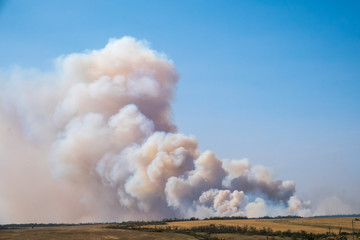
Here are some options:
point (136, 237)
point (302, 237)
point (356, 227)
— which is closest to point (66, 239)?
point (136, 237)

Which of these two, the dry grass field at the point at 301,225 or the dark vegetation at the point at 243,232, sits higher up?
the dry grass field at the point at 301,225

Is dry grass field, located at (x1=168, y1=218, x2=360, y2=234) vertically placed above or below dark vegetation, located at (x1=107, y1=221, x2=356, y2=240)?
above

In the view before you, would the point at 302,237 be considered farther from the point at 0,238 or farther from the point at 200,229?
the point at 0,238

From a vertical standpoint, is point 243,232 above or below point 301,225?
below

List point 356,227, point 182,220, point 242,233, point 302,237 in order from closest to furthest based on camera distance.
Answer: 1. point 302,237
2. point 242,233
3. point 356,227
4. point 182,220

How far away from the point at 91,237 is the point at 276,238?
1809 inches

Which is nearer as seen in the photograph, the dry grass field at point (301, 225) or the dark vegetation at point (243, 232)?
the dark vegetation at point (243, 232)

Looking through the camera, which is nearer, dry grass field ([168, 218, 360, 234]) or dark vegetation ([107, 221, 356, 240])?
dark vegetation ([107, 221, 356, 240])

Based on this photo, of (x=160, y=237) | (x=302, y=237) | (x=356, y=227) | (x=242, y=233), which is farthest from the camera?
(x=356, y=227)

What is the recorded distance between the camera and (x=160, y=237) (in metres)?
98.3

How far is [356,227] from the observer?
11338cm

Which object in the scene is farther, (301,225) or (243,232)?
(301,225)

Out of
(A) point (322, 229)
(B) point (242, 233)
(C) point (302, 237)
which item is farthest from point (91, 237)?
(A) point (322, 229)

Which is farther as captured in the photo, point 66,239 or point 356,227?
point 356,227
